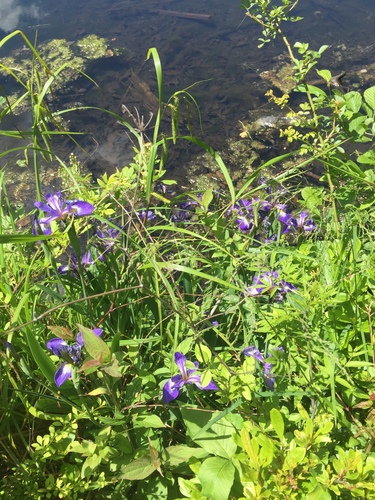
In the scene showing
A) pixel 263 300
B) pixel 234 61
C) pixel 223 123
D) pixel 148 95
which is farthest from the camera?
pixel 234 61

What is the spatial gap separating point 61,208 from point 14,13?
943 centimetres

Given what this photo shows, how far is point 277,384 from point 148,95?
5191mm

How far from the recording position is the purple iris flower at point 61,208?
3.64 feet

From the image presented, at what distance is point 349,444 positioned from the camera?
106cm

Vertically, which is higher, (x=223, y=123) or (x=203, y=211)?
(x=203, y=211)

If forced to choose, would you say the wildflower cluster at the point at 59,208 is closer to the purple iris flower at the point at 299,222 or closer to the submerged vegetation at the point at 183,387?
the submerged vegetation at the point at 183,387

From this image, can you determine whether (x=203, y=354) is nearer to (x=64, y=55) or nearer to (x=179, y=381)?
(x=179, y=381)

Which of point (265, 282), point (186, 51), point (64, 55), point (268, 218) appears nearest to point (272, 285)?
point (265, 282)

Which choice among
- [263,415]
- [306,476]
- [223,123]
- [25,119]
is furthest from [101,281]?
[25,119]

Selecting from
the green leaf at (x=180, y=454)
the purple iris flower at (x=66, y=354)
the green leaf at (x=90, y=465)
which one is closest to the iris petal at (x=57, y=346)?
the purple iris flower at (x=66, y=354)

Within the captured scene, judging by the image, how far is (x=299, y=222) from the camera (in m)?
1.73

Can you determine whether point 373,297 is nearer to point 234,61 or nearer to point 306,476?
point 306,476

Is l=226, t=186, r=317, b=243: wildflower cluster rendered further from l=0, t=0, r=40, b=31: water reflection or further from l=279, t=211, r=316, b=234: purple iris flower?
l=0, t=0, r=40, b=31: water reflection

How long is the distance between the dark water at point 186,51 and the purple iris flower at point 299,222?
281 cm
